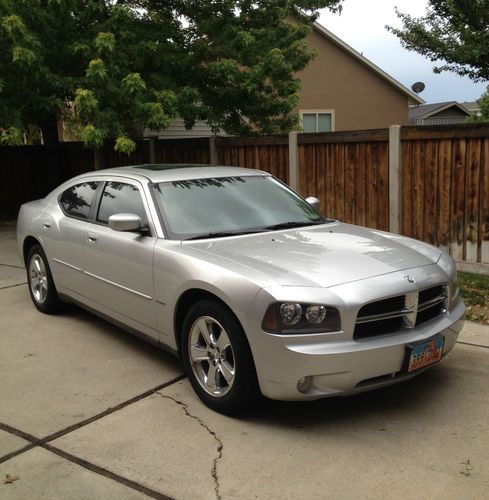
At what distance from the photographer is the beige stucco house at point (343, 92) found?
868 inches

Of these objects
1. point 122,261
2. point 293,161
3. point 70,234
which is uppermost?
point 293,161

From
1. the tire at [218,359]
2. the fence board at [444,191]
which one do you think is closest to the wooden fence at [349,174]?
the fence board at [444,191]

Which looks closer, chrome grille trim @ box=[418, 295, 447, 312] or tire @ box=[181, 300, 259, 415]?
tire @ box=[181, 300, 259, 415]

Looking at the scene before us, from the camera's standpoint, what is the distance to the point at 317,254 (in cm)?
392

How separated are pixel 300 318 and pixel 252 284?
341mm

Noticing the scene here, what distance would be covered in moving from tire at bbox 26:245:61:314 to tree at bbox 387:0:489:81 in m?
11.8

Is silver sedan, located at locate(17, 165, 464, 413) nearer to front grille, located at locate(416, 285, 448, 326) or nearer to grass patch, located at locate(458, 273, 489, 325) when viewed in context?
front grille, located at locate(416, 285, 448, 326)

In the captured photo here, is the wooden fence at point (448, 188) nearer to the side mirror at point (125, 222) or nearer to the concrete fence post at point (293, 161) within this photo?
the concrete fence post at point (293, 161)

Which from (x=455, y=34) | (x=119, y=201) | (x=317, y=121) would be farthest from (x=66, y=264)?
(x=317, y=121)

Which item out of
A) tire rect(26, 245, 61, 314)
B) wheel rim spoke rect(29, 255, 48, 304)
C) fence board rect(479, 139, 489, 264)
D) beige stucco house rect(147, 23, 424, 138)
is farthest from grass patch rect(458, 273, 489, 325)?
beige stucco house rect(147, 23, 424, 138)

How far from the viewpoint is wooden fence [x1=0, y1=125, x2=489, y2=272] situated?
276 inches

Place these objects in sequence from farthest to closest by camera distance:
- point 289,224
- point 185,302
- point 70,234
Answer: point 70,234
point 289,224
point 185,302

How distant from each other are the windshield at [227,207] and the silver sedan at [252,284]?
13mm

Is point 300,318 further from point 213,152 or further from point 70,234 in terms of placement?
point 213,152
